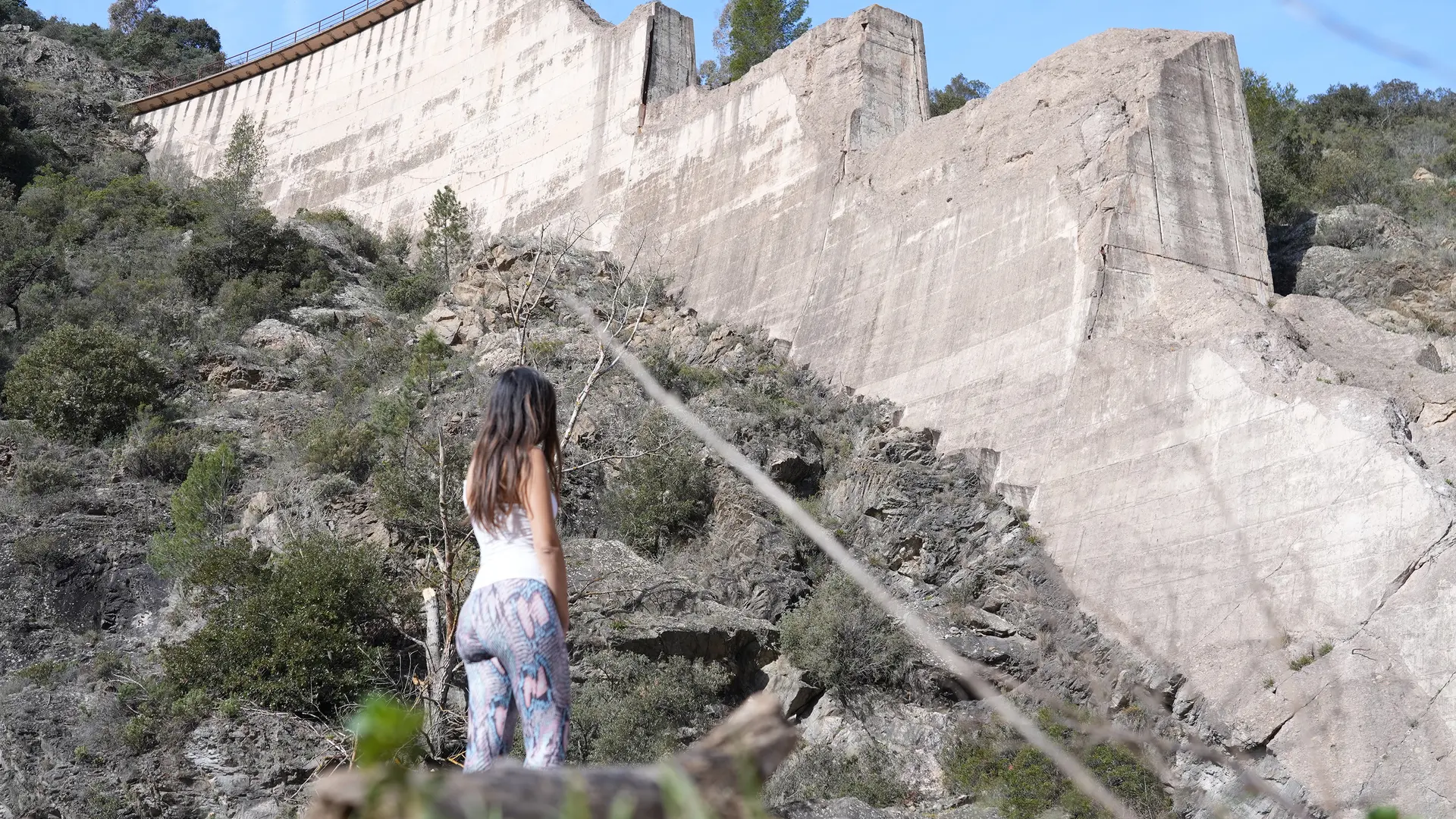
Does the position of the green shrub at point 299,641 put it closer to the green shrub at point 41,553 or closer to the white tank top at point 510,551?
the green shrub at point 41,553

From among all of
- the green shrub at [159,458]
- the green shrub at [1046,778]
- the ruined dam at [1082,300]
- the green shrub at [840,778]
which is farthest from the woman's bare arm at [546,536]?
the green shrub at [159,458]

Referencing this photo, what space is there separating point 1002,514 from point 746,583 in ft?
8.20

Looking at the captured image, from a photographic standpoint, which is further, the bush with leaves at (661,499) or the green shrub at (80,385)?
the green shrub at (80,385)

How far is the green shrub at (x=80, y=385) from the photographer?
18547mm

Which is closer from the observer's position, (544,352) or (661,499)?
(661,499)

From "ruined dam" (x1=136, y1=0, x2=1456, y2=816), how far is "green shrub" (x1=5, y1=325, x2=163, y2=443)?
6891mm

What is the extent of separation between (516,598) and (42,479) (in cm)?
1490

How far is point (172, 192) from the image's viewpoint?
1106 inches

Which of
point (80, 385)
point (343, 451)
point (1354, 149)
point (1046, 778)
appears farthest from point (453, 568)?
point (1354, 149)

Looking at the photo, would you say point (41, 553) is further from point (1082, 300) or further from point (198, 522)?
point (1082, 300)

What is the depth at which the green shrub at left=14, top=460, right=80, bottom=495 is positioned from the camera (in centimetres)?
1652

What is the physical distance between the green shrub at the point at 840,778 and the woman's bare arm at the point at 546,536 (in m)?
6.86

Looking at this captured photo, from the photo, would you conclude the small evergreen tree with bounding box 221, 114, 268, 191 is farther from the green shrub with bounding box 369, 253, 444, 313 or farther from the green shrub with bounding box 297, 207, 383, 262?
the green shrub with bounding box 369, 253, 444, 313

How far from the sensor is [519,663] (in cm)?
382
